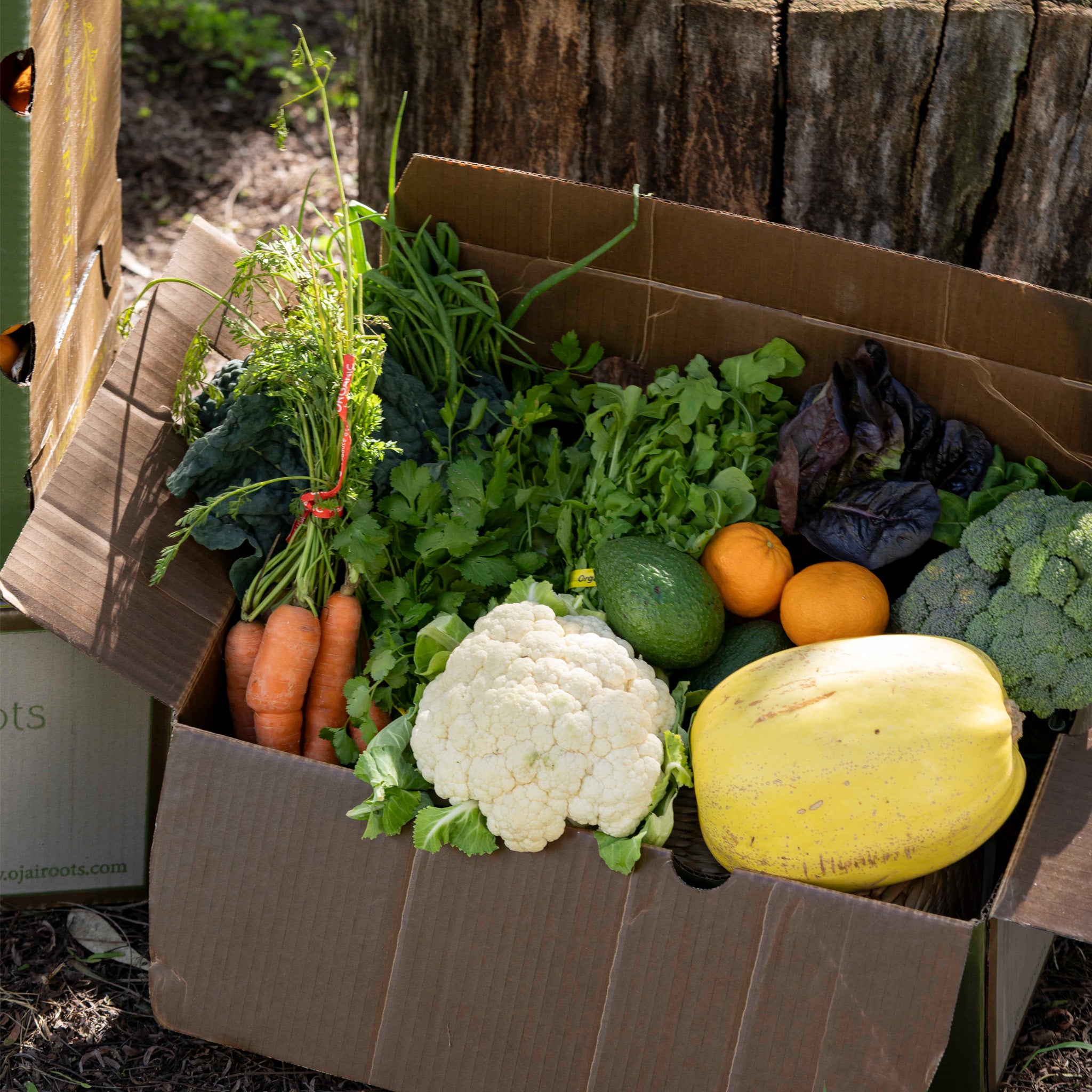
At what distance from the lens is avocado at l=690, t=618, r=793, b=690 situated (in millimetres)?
1937

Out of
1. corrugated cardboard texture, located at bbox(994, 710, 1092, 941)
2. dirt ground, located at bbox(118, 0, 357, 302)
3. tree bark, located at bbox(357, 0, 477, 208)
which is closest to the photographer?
corrugated cardboard texture, located at bbox(994, 710, 1092, 941)

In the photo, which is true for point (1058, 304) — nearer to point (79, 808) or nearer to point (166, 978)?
point (166, 978)

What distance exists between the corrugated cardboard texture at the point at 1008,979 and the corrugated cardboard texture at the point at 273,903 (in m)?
0.85

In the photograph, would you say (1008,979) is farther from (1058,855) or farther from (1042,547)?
(1042,547)

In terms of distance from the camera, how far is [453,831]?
1.61m

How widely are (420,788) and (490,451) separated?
721 millimetres

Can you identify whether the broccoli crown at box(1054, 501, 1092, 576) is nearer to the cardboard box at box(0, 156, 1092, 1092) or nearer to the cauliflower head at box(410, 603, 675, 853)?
the cardboard box at box(0, 156, 1092, 1092)

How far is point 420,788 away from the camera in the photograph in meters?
1.71

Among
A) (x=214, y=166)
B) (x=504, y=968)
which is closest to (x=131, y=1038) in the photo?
(x=504, y=968)

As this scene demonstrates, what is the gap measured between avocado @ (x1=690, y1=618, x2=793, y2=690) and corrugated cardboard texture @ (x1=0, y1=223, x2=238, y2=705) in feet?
2.98

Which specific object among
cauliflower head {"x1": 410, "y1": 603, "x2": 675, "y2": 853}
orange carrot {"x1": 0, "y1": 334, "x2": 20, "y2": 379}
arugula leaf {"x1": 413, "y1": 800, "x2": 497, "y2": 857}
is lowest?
arugula leaf {"x1": 413, "y1": 800, "x2": 497, "y2": 857}

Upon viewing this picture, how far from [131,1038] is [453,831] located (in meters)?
0.80

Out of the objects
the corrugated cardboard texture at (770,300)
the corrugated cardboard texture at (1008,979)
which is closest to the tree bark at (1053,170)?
the corrugated cardboard texture at (770,300)

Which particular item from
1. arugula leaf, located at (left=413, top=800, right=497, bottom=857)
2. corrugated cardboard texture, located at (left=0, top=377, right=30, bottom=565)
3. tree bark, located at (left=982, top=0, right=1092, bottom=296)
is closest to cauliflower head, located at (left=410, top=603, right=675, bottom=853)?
arugula leaf, located at (left=413, top=800, right=497, bottom=857)
